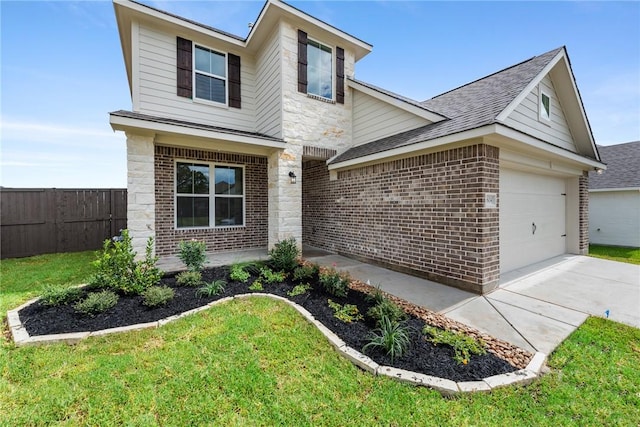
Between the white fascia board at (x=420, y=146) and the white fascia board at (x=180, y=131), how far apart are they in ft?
6.93

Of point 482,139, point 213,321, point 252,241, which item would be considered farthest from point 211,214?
point 482,139

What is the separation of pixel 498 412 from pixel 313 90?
832 cm

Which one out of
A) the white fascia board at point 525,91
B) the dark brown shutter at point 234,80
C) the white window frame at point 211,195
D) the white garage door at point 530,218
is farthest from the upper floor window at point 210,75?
the white garage door at point 530,218

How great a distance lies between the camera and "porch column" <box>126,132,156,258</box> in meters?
5.86

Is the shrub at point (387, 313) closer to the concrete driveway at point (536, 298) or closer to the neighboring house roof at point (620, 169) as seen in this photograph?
the concrete driveway at point (536, 298)

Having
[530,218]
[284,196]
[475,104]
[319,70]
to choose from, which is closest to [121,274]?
[284,196]

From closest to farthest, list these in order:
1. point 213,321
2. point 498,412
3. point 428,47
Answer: point 498,412 < point 213,321 < point 428,47

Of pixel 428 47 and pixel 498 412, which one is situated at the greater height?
A: pixel 428 47

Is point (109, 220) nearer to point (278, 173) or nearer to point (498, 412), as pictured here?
point (278, 173)

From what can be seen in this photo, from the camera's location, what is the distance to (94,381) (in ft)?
8.09

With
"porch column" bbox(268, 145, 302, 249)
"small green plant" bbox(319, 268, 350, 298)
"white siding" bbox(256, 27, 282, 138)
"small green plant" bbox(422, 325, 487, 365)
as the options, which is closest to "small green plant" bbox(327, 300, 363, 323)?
"small green plant" bbox(319, 268, 350, 298)

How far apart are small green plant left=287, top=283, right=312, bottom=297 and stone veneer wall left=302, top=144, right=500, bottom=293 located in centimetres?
266

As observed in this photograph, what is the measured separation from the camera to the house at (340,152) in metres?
5.27

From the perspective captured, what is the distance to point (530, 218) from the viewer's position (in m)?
6.84
